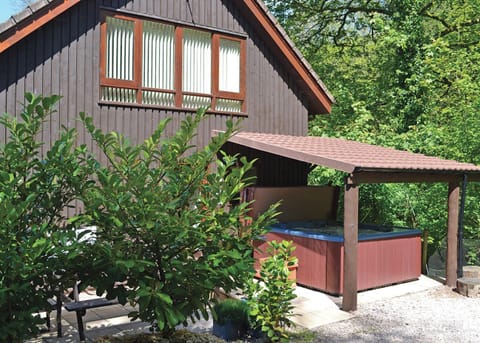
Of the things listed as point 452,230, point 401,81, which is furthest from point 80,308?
point 401,81

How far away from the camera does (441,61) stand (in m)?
20.1

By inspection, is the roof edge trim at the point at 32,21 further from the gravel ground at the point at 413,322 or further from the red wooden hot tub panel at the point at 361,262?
the gravel ground at the point at 413,322

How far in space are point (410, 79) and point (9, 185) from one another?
16.3m

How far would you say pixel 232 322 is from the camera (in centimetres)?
666

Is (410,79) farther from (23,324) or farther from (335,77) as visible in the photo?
(23,324)

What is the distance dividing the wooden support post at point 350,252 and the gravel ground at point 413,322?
0.26 meters

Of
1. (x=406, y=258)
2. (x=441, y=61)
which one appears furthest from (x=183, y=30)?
(x=441, y=61)

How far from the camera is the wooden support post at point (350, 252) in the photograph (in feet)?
27.3

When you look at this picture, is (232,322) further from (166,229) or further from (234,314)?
(166,229)

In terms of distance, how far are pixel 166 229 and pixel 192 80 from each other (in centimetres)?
720

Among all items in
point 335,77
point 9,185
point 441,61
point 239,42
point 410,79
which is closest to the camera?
point 9,185

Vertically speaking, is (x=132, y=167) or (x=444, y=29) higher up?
(x=444, y=29)

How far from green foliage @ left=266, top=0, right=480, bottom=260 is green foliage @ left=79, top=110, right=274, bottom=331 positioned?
9622 mm

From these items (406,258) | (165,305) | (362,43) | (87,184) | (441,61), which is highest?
(362,43)
